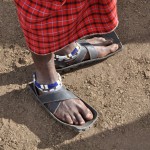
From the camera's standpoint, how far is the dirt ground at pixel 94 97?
1772mm

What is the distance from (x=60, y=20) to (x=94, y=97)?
0.64 meters

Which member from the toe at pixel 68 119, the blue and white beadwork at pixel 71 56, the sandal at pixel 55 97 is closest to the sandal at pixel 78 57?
the blue and white beadwork at pixel 71 56

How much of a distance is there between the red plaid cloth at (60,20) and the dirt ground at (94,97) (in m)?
0.44

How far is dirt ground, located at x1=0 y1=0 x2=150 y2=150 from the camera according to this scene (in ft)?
5.82

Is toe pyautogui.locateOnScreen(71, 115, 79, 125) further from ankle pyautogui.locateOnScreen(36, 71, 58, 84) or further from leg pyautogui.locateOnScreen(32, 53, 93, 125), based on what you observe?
ankle pyautogui.locateOnScreen(36, 71, 58, 84)

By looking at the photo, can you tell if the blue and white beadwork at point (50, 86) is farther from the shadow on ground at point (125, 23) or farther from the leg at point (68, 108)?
the shadow on ground at point (125, 23)

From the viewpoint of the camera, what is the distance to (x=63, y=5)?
4.42 ft

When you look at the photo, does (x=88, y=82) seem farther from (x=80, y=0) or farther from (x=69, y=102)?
(x=80, y=0)

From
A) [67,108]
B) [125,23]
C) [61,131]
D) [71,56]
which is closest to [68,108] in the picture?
[67,108]

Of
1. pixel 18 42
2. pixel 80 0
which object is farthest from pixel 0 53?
pixel 80 0

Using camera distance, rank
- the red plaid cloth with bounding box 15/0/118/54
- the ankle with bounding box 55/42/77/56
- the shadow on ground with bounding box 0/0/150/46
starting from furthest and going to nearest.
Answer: the shadow on ground with bounding box 0/0/150/46
the ankle with bounding box 55/42/77/56
the red plaid cloth with bounding box 15/0/118/54

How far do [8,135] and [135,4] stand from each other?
3.89 ft

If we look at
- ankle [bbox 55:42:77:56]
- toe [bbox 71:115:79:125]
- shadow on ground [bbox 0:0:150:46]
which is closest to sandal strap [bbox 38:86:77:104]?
toe [bbox 71:115:79:125]

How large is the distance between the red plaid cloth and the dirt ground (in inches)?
17.2
